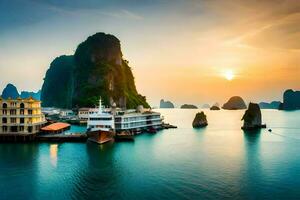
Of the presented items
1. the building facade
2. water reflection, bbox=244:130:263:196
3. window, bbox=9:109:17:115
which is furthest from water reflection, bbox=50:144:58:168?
water reflection, bbox=244:130:263:196

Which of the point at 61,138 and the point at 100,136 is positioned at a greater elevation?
the point at 100,136

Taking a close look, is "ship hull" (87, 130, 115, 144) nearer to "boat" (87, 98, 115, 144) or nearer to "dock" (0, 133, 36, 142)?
"boat" (87, 98, 115, 144)

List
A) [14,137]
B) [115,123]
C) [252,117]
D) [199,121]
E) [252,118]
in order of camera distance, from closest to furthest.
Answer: [14,137] → [115,123] → [252,118] → [252,117] → [199,121]

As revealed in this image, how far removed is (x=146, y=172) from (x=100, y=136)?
31361mm

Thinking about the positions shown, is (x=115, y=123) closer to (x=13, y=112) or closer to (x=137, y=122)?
(x=137, y=122)

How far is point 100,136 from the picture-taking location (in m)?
81.3

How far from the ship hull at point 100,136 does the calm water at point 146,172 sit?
8.67 feet

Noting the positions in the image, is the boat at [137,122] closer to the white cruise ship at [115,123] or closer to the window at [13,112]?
the white cruise ship at [115,123]

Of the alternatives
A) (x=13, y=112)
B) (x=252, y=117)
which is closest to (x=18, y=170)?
(x=13, y=112)

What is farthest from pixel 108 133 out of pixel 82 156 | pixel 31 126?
pixel 31 126

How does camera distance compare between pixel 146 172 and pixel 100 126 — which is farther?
pixel 100 126

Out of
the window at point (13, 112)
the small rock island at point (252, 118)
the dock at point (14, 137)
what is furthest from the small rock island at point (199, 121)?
the window at point (13, 112)

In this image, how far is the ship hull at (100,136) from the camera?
8131 cm

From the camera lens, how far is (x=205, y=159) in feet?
213
